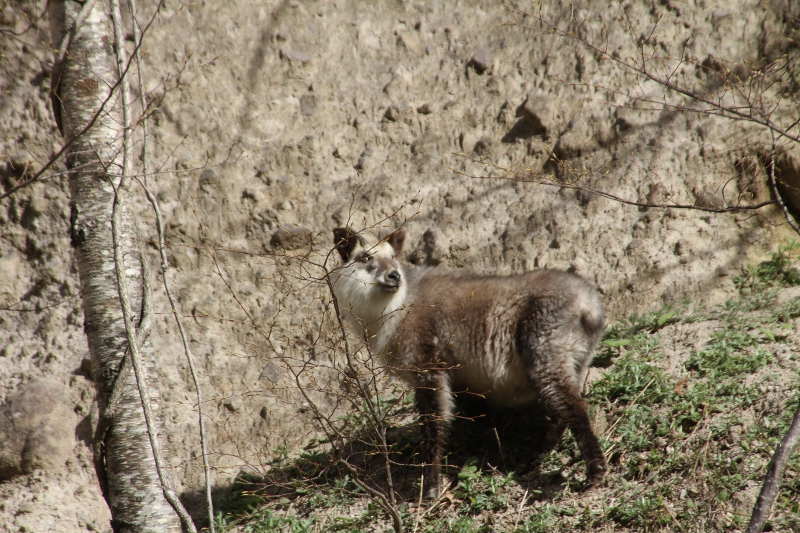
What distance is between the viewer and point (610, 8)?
698 centimetres

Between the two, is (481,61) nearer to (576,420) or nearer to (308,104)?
(308,104)

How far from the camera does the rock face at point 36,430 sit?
5516 millimetres

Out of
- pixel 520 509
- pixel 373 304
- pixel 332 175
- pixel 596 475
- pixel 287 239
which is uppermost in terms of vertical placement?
pixel 332 175

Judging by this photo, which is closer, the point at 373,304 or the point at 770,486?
the point at 770,486

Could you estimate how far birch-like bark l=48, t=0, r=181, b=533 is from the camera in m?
3.39

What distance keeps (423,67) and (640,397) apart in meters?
4.38

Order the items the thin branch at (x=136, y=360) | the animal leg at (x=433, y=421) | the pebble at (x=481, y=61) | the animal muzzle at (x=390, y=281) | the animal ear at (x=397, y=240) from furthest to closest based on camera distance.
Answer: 1. the pebble at (x=481, y=61)
2. the animal ear at (x=397, y=240)
3. the animal muzzle at (x=390, y=281)
4. the animal leg at (x=433, y=421)
5. the thin branch at (x=136, y=360)

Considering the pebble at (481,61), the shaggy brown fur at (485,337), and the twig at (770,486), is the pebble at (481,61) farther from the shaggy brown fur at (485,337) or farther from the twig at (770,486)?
the twig at (770,486)

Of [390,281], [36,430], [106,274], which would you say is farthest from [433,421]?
[36,430]

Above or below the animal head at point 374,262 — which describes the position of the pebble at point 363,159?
above

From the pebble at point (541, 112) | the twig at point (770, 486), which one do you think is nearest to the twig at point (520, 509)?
the twig at point (770, 486)

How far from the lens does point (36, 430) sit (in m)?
5.59

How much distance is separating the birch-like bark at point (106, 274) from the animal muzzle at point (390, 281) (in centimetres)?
206

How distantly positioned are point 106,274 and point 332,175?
139 inches
